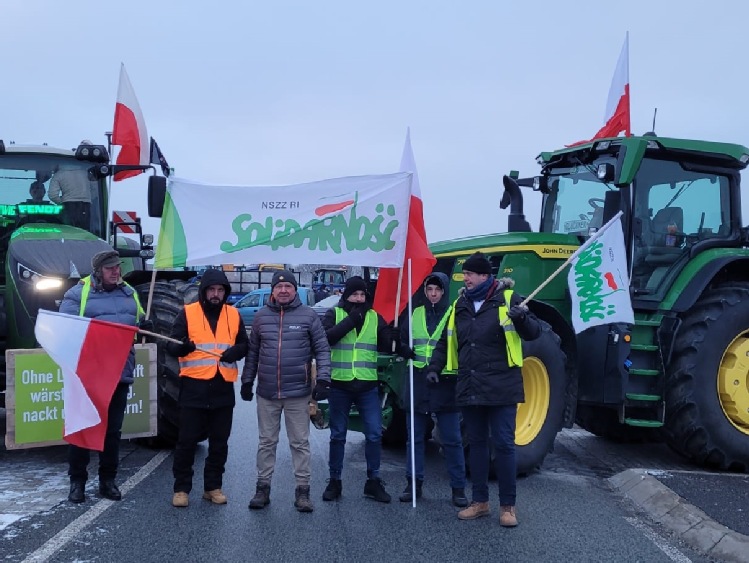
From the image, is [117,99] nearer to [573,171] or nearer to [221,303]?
[221,303]

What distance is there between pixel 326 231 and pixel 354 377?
1.26 m

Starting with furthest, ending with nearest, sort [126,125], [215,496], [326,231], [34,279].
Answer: [126,125]
[34,279]
[326,231]
[215,496]

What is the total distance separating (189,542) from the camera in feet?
17.5

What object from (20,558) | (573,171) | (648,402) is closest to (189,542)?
(20,558)

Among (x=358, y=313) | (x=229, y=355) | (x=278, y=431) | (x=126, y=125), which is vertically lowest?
(x=278, y=431)

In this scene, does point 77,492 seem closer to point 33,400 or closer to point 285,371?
point 33,400

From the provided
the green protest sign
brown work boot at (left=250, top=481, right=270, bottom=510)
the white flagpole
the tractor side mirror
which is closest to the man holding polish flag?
the tractor side mirror

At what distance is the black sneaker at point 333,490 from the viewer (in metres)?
6.41

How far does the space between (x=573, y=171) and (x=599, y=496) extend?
350 centimetres

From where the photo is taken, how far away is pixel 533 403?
745 cm

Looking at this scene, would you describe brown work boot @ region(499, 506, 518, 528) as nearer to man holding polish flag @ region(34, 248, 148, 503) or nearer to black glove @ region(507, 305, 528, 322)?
black glove @ region(507, 305, 528, 322)

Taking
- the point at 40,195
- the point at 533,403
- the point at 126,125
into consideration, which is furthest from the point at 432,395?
the point at 126,125

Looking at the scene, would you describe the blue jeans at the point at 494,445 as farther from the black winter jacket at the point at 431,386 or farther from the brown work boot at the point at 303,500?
the brown work boot at the point at 303,500

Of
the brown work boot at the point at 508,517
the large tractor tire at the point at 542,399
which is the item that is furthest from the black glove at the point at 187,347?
the large tractor tire at the point at 542,399
